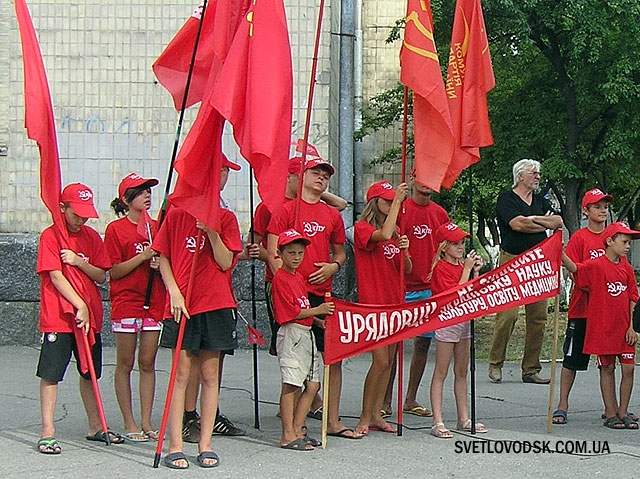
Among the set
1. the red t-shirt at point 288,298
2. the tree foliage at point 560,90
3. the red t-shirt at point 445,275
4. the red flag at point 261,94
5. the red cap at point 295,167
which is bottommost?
the red t-shirt at point 288,298

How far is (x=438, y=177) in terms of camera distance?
276 inches

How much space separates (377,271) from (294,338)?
0.91 metres

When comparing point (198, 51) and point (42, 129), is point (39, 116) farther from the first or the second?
point (198, 51)

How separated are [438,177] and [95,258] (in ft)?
7.54

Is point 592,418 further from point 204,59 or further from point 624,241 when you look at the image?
point 204,59

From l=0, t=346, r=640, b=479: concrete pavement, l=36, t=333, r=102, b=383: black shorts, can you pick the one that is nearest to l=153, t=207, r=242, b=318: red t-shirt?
l=36, t=333, r=102, b=383: black shorts

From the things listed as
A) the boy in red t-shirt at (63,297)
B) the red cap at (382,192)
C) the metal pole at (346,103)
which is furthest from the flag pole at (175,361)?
the metal pole at (346,103)

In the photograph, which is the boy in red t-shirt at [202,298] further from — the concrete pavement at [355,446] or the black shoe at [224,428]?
the black shoe at [224,428]

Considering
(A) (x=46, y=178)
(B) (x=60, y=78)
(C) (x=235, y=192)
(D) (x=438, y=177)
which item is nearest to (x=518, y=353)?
(C) (x=235, y=192)

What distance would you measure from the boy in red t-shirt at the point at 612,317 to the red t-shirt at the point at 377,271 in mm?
1216

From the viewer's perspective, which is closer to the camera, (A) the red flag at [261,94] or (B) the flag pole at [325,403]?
(A) the red flag at [261,94]

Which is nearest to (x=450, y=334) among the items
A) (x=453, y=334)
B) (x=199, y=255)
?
(x=453, y=334)

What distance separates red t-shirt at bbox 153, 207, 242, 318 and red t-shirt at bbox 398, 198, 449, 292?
179cm

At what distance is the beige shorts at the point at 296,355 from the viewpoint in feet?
21.3
